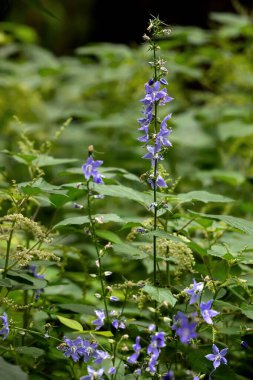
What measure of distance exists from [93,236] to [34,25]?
5921 mm

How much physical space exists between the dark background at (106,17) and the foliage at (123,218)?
632mm

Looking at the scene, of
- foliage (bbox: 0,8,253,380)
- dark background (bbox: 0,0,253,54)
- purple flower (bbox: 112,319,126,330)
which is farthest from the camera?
dark background (bbox: 0,0,253,54)

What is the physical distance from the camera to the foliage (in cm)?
129

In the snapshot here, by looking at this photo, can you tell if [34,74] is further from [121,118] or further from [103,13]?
[103,13]

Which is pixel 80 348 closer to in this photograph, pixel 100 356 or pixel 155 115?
pixel 100 356

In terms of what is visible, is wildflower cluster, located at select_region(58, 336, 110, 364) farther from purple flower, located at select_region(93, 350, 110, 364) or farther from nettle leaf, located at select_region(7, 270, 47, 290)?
nettle leaf, located at select_region(7, 270, 47, 290)

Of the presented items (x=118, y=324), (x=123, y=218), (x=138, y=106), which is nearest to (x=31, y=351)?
(x=118, y=324)

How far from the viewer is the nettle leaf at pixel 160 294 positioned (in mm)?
1188

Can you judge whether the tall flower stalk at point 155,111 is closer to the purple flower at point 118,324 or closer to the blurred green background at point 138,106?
the purple flower at point 118,324

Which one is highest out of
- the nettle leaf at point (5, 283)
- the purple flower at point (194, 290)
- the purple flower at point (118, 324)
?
the purple flower at point (194, 290)

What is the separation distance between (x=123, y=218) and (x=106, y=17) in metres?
5.25

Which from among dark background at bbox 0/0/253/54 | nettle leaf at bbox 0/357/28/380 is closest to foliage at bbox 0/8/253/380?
nettle leaf at bbox 0/357/28/380

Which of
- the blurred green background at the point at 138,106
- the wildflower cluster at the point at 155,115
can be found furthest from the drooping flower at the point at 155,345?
the blurred green background at the point at 138,106

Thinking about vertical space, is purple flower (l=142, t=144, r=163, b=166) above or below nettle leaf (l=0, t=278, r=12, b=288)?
above
